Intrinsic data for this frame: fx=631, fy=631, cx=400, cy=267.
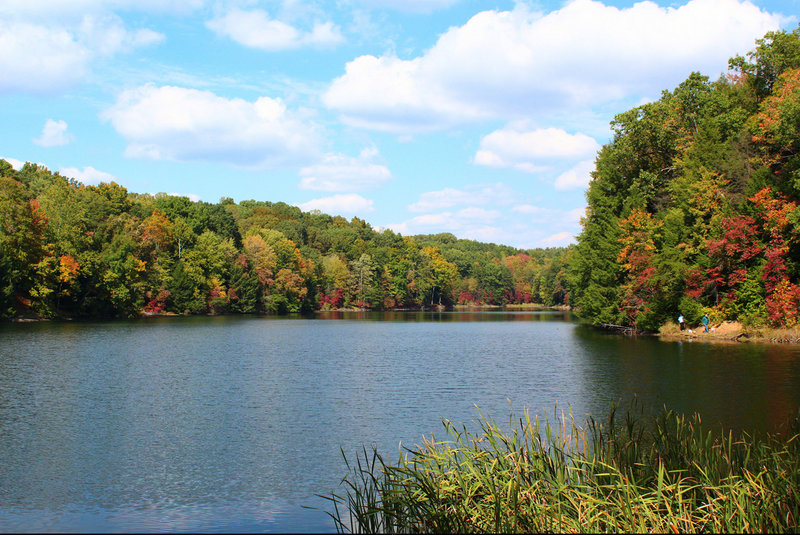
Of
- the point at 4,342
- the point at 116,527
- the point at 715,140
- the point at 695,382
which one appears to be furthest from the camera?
the point at 715,140

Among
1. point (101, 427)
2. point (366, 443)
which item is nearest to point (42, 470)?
point (101, 427)

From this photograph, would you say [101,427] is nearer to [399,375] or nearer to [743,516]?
[399,375]

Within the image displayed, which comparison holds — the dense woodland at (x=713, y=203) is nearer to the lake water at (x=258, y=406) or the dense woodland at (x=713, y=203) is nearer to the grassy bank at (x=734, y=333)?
the grassy bank at (x=734, y=333)

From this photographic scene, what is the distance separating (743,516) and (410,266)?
139906 millimetres

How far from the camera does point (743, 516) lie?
25.5 ft

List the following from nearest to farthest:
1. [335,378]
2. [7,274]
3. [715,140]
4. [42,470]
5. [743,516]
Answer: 1. [743,516]
2. [42,470]
3. [335,378]
4. [715,140]
5. [7,274]

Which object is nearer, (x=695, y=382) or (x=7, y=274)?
(x=695, y=382)

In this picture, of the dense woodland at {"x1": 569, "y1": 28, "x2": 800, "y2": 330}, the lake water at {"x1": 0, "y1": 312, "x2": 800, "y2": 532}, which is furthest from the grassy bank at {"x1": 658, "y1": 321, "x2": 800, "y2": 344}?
the lake water at {"x1": 0, "y1": 312, "x2": 800, "y2": 532}

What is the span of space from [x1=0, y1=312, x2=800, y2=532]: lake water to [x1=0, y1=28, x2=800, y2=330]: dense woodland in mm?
Answer: 6939

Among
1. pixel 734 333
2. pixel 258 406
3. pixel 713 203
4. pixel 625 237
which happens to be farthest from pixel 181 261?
pixel 258 406

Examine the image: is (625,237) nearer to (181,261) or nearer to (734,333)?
(734,333)

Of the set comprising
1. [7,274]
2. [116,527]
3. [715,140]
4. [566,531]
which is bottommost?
[116,527]

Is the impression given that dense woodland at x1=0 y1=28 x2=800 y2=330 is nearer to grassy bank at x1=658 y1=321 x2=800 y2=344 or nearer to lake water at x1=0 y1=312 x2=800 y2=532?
grassy bank at x1=658 y1=321 x2=800 y2=344

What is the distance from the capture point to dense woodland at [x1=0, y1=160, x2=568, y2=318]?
66.1 metres
